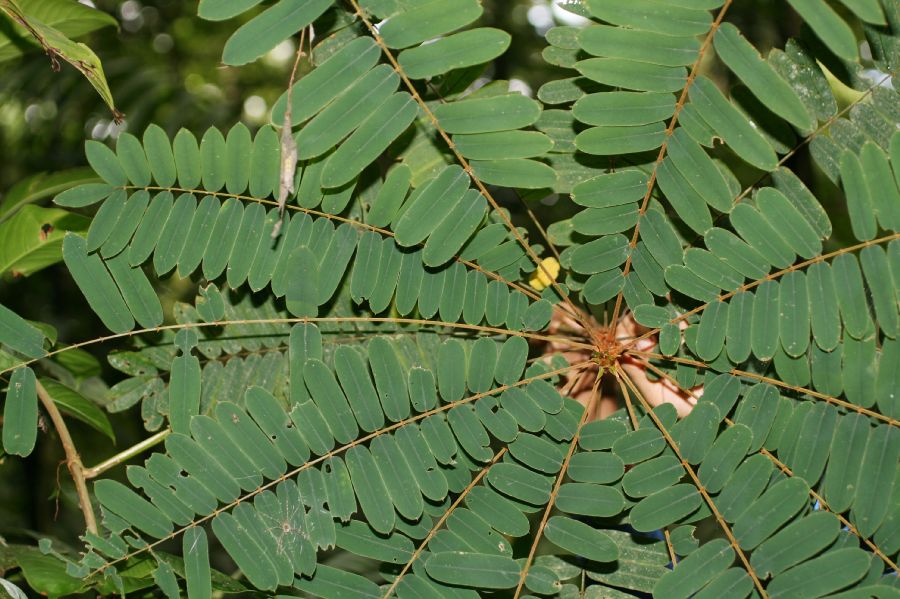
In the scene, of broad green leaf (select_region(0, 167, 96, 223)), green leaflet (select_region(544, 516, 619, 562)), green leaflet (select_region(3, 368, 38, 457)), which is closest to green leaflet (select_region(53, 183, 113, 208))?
green leaflet (select_region(3, 368, 38, 457))

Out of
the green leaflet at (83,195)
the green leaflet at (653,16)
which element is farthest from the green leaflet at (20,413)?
the green leaflet at (653,16)

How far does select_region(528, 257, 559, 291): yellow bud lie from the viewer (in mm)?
1411

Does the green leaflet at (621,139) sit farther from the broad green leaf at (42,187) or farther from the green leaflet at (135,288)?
the broad green leaf at (42,187)

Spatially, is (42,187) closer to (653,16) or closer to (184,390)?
(184,390)

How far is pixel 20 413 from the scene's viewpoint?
1.24 meters

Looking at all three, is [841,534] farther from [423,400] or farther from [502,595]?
[423,400]

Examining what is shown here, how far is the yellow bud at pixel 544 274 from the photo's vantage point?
4.63ft

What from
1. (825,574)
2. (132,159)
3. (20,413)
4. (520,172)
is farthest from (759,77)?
(20,413)

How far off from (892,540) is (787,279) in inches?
16.2

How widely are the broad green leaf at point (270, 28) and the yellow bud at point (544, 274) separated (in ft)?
1.86

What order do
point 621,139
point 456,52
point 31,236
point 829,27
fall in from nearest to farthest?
point 829,27, point 456,52, point 621,139, point 31,236

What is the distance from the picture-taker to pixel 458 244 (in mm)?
1261

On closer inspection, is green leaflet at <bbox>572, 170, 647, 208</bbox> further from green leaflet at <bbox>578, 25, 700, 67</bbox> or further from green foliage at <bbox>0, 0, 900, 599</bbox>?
green leaflet at <bbox>578, 25, 700, 67</bbox>

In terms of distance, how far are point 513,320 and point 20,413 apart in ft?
2.66
